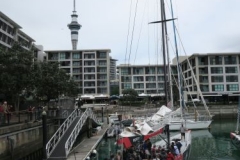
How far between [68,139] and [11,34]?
2570 inches

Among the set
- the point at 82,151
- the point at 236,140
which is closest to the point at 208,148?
the point at 236,140

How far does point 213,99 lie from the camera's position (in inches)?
4038

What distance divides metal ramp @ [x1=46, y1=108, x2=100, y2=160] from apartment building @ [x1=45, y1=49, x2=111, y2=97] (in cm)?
7712

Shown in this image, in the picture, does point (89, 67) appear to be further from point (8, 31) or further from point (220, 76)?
point (220, 76)

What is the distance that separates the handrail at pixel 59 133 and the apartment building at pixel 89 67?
7712 centimetres

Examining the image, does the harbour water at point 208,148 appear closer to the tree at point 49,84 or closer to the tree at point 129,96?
the tree at point 49,84

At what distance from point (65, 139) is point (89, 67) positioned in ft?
284

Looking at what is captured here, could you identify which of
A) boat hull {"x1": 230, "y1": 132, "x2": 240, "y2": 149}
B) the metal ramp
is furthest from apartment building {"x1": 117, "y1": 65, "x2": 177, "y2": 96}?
the metal ramp

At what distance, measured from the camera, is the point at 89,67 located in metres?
112

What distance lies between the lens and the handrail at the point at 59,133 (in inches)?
953

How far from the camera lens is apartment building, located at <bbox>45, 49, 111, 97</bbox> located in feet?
366

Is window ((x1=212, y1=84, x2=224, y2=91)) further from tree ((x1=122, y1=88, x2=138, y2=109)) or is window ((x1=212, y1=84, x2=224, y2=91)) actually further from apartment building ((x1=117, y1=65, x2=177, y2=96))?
tree ((x1=122, y1=88, x2=138, y2=109))

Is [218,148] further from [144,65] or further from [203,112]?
[144,65]

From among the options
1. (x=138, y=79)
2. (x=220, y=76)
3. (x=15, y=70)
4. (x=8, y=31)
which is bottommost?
(x=15, y=70)
